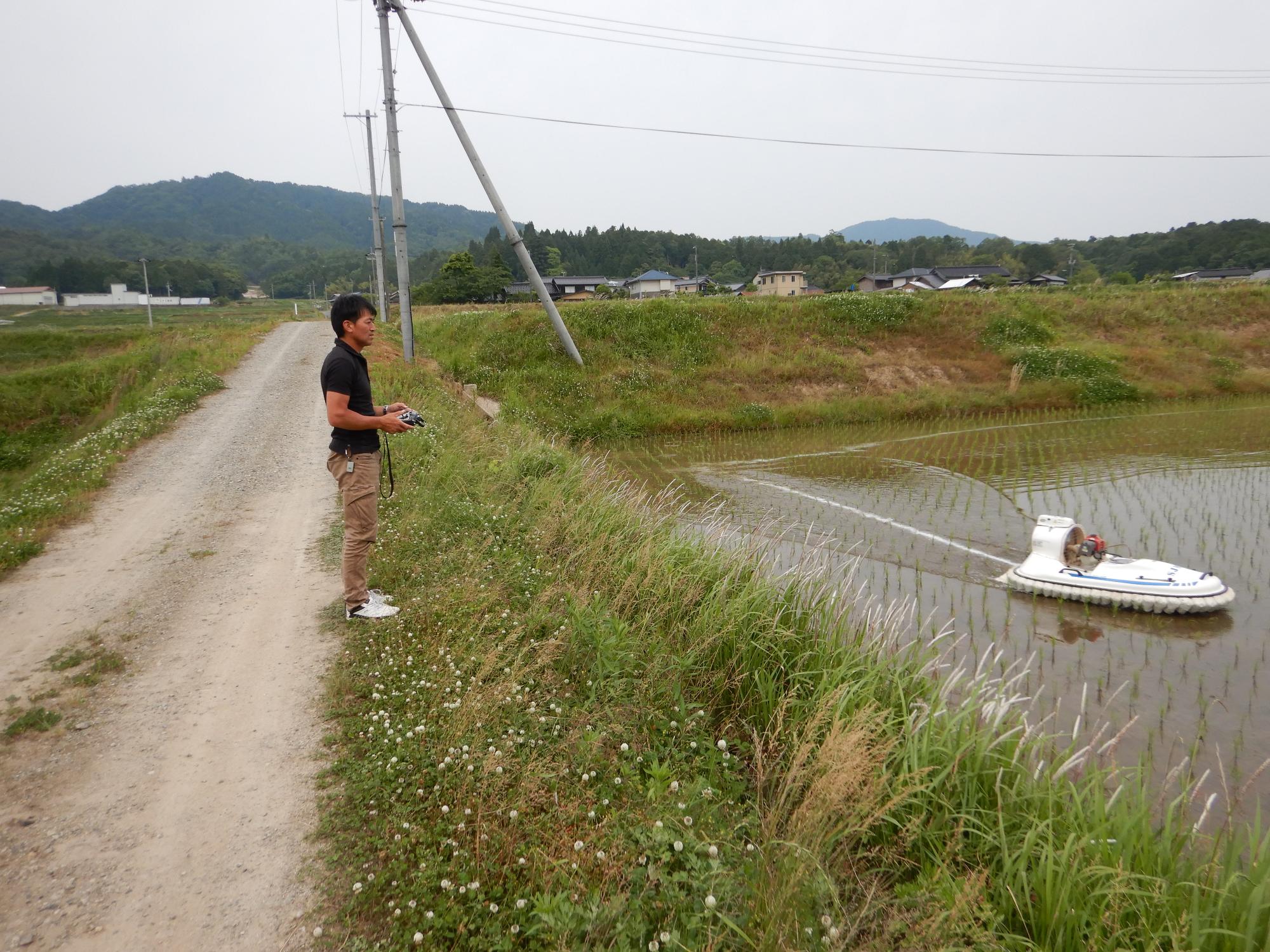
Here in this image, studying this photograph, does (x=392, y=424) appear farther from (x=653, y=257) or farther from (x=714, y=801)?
(x=653, y=257)

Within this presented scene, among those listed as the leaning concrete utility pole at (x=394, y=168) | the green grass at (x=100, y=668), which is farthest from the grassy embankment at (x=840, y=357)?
the green grass at (x=100, y=668)

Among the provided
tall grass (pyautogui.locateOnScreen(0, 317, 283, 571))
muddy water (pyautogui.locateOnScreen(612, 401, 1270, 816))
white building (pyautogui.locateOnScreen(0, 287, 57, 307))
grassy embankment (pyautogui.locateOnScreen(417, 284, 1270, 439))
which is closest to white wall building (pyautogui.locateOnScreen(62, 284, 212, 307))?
white building (pyautogui.locateOnScreen(0, 287, 57, 307))

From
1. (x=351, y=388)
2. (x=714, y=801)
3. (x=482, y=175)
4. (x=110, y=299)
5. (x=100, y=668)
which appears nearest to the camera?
(x=714, y=801)

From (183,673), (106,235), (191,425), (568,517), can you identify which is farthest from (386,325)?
(106,235)

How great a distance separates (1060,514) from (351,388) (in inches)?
390

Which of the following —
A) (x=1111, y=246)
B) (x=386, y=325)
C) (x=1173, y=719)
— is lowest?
(x=1173, y=719)

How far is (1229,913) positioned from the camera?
8.69 ft

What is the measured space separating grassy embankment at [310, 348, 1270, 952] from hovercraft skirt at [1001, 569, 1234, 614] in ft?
8.81

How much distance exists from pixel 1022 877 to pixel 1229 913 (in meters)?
0.71

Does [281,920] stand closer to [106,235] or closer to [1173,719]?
[1173,719]

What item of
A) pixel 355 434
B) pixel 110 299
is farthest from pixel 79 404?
pixel 110 299

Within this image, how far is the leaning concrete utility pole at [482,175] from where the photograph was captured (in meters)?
14.8

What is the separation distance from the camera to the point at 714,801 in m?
3.27

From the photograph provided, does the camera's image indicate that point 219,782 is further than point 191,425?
No
